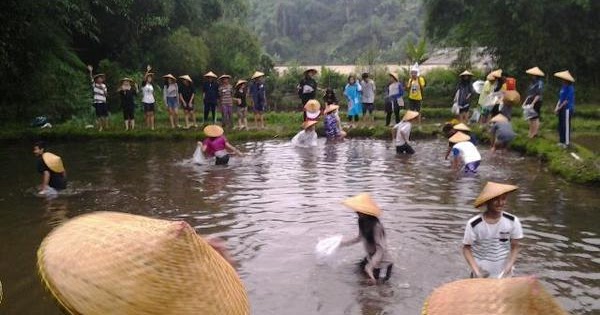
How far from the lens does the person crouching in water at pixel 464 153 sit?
1128cm

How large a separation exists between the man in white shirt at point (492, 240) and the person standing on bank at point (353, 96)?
Result: 41.3 feet

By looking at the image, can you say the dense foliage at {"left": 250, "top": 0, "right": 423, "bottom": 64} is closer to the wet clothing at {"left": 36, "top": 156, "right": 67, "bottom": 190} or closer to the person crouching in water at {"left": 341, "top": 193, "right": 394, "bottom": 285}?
the wet clothing at {"left": 36, "top": 156, "right": 67, "bottom": 190}

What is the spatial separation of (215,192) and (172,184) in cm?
123

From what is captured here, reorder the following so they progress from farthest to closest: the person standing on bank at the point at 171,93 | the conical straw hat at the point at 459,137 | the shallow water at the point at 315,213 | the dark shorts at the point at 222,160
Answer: the person standing on bank at the point at 171,93, the dark shorts at the point at 222,160, the conical straw hat at the point at 459,137, the shallow water at the point at 315,213

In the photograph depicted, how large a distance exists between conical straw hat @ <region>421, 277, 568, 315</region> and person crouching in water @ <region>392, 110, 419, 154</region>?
1097 cm

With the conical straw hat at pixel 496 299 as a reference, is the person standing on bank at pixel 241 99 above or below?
above

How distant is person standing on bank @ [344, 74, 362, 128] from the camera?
18.2 meters

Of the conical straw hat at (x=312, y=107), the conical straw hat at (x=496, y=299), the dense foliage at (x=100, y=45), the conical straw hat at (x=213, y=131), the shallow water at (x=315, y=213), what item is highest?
the dense foliage at (x=100, y=45)

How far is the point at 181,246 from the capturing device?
7.71 feet

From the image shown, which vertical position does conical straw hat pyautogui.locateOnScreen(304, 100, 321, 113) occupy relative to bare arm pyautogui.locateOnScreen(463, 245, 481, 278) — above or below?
above

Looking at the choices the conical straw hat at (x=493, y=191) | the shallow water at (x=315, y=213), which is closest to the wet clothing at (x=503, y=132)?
the shallow water at (x=315, y=213)

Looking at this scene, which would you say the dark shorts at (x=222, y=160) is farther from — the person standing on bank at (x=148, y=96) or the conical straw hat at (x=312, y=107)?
the person standing on bank at (x=148, y=96)

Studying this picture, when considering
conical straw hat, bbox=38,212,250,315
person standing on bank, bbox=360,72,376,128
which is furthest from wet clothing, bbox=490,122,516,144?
conical straw hat, bbox=38,212,250,315

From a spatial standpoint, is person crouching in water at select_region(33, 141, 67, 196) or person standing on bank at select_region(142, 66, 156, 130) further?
person standing on bank at select_region(142, 66, 156, 130)
